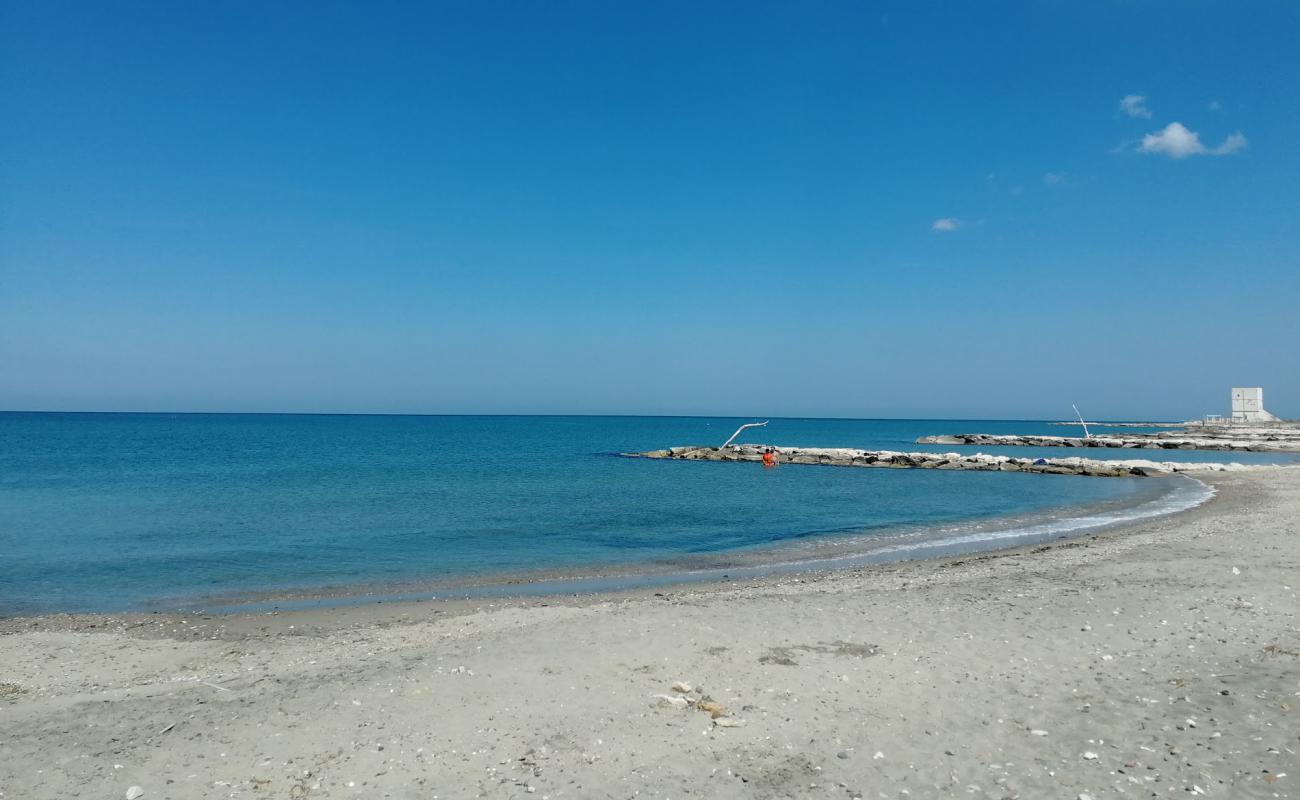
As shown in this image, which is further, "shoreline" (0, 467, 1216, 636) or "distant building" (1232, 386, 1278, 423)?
"distant building" (1232, 386, 1278, 423)

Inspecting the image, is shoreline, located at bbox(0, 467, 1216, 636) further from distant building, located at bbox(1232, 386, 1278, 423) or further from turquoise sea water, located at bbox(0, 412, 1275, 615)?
distant building, located at bbox(1232, 386, 1278, 423)

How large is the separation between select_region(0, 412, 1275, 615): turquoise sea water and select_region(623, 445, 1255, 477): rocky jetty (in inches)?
149

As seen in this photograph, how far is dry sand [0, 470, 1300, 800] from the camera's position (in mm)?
6859

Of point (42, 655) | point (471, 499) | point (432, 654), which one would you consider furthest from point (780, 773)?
point (471, 499)

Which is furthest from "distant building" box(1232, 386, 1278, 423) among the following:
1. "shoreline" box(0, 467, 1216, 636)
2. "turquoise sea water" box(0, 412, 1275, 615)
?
"shoreline" box(0, 467, 1216, 636)

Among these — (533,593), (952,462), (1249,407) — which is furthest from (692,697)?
(1249,407)

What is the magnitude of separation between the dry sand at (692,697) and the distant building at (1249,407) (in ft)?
401

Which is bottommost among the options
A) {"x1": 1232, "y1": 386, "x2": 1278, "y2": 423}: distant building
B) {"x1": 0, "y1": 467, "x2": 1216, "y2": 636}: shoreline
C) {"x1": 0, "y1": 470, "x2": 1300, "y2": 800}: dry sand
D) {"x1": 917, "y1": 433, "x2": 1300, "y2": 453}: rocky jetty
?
{"x1": 0, "y1": 467, "x2": 1216, "y2": 636}: shoreline

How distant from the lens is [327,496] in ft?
115

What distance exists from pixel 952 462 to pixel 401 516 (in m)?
39.4

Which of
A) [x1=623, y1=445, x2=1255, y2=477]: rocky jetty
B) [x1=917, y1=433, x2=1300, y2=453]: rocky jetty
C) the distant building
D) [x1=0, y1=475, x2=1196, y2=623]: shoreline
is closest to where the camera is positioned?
[x1=0, y1=475, x2=1196, y2=623]: shoreline

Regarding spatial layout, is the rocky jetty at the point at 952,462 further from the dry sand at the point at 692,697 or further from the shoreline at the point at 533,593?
the dry sand at the point at 692,697

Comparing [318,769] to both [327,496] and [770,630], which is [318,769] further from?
[327,496]

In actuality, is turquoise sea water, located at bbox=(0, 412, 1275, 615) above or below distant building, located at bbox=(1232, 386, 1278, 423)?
below
